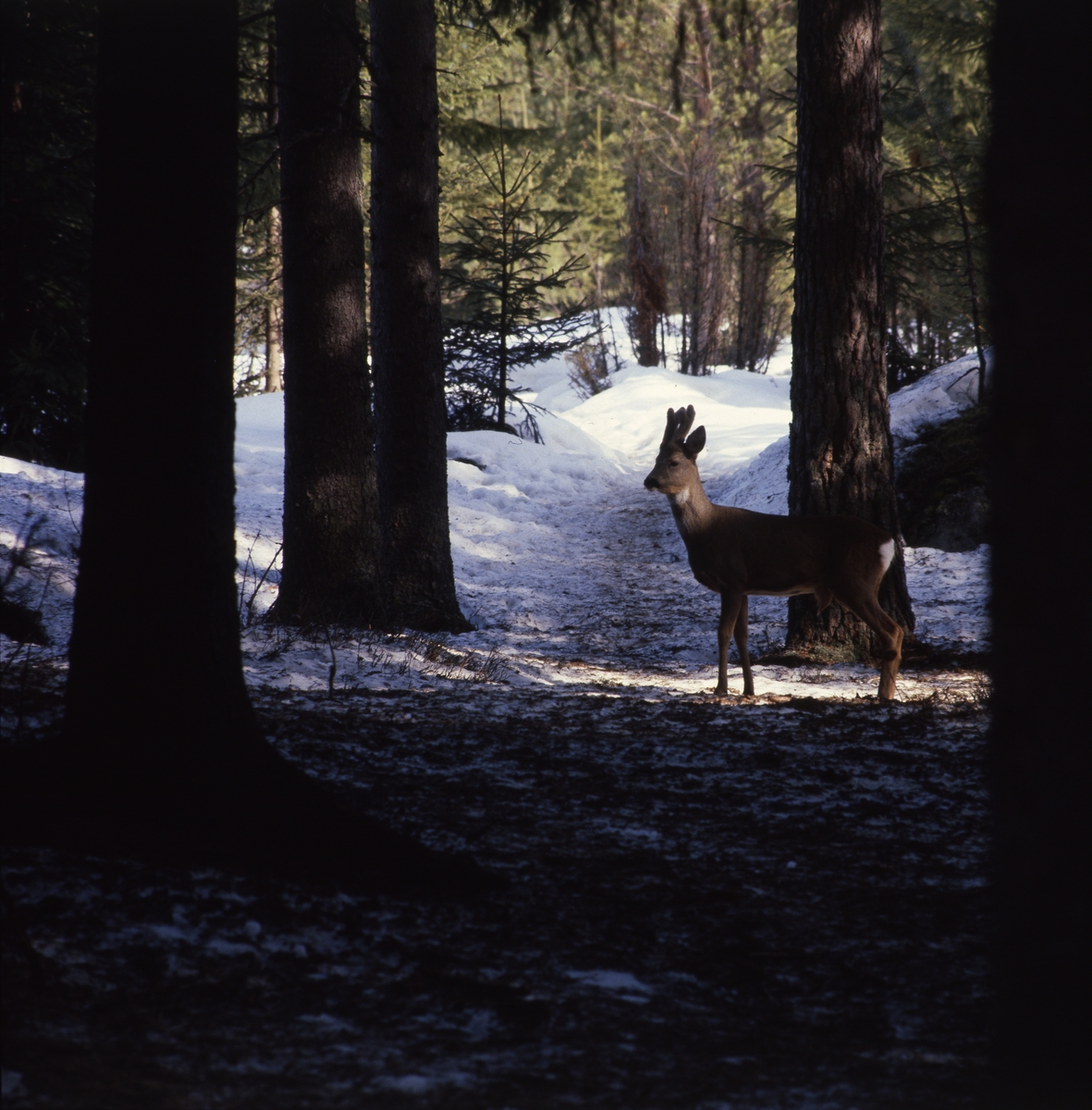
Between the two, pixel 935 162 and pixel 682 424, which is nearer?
pixel 682 424

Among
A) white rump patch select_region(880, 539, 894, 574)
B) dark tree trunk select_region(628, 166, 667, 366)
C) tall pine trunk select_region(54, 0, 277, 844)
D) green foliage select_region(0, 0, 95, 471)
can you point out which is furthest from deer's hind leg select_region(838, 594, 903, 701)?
dark tree trunk select_region(628, 166, 667, 366)

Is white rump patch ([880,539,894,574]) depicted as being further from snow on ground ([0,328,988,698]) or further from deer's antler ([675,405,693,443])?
deer's antler ([675,405,693,443])

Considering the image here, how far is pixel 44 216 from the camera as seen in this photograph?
11086 mm

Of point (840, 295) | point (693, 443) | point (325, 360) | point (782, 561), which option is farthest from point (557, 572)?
point (782, 561)

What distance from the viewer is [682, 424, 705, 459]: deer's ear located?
7777mm

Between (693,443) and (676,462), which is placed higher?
(693,443)

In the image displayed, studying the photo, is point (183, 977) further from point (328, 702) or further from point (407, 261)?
point (407, 261)

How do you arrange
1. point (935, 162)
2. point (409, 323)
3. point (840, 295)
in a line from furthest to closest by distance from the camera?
point (935, 162) < point (409, 323) < point (840, 295)

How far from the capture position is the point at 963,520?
38.9 ft

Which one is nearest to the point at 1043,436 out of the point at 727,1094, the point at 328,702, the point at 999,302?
the point at 999,302

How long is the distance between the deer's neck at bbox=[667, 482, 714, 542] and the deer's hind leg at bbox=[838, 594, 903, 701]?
3.65 ft

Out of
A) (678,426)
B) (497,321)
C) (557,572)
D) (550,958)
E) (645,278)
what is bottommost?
(550,958)

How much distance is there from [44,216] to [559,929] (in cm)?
1063

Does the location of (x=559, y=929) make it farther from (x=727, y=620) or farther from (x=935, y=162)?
(x=935, y=162)
